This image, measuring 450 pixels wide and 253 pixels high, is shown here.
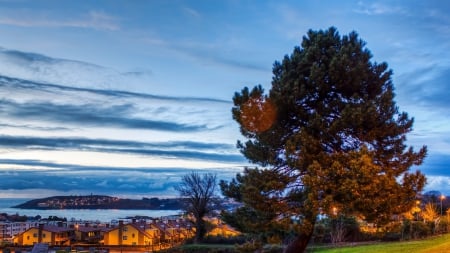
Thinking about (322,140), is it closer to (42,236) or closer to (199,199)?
(199,199)

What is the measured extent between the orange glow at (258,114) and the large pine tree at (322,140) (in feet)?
0.11

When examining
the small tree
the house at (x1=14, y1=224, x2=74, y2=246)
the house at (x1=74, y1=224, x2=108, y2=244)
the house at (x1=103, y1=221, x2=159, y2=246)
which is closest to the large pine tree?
the small tree

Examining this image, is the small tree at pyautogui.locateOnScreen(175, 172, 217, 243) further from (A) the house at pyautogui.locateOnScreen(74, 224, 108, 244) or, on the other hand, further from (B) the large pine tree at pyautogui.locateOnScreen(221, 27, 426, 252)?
(A) the house at pyautogui.locateOnScreen(74, 224, 108, 244)

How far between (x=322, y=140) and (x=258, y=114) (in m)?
2.23

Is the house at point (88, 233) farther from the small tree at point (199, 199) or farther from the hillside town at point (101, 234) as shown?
the small tree at point (199, 199)

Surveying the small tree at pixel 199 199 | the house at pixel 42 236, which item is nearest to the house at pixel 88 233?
the house at pixel 42 236

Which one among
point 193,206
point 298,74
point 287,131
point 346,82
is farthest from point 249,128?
point 193,206

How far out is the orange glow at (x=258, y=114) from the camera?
1662 centimetres

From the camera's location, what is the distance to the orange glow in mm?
16625

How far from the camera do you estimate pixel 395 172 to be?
16516 mm

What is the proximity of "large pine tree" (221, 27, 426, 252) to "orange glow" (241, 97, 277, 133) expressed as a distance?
1.3 inches

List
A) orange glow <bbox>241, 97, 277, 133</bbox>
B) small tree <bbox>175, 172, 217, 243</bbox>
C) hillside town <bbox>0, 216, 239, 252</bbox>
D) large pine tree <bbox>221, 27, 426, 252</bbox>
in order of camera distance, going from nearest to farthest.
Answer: large pine tree <bbox>221, 27, 426, 252</bbox> → orange glow <bbox>241, 97, 277, 133</bbox> → small tree <bbox>175, 172, 217, 243</bbox> → hillside town <bbox>0, 216, 239, 252</bbox>

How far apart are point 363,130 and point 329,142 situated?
45.5 inches

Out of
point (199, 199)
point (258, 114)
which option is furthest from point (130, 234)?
point (258, 114)
